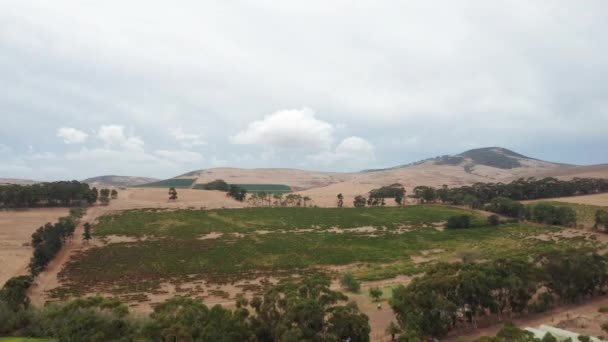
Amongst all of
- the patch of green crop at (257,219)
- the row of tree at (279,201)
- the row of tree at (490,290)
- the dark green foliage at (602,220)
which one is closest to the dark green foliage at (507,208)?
the patch of green crop at (257,219)

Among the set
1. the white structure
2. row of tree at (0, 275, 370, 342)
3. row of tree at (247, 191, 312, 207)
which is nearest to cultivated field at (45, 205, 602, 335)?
row of tree at (0, 275, 370, 342)

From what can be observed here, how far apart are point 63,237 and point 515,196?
13000 centimetres

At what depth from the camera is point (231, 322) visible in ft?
71.2

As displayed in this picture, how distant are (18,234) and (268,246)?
164 feet

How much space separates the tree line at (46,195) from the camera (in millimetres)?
88688

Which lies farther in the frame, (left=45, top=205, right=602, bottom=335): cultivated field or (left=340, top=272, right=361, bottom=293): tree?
(left=45, top=205, right=602, bottom=335): cultivated field

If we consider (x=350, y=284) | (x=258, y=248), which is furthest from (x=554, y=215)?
(x=258, y=248)

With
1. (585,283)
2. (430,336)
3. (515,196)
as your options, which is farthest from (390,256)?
(515,196)

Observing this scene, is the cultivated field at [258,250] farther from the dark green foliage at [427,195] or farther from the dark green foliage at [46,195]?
the dark green foliage at [427,195]

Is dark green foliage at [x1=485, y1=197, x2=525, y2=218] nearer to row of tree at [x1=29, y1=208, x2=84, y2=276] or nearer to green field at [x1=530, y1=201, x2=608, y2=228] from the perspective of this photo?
green field at [x1=530, y1=201, x2=608, y2=228]

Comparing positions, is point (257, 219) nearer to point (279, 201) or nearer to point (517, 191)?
point (279, 201)

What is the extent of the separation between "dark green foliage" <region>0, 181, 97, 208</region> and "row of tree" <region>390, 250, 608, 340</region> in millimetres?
97254

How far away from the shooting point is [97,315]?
2239cm

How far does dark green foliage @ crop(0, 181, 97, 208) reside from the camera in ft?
291
